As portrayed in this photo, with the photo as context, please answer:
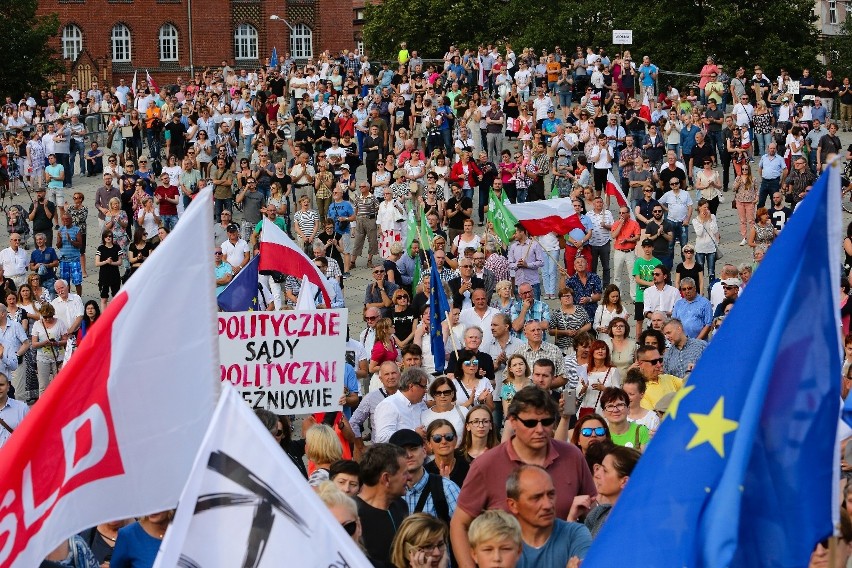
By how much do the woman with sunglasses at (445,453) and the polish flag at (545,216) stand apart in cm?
1091

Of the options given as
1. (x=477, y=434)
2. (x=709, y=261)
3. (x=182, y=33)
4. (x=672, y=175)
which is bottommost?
(x=709, y=261)

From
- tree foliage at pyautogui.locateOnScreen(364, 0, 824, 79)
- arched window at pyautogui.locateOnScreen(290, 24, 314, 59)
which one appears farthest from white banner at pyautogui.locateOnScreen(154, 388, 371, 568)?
arched window at pyautogui.locateOnScreen(290, 24, 314, 59)

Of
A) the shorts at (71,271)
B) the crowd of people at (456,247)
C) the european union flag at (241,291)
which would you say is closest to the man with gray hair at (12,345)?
the crowd of people at (456,247)

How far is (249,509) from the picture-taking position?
16.7 feet

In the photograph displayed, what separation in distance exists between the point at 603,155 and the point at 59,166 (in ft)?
31.2

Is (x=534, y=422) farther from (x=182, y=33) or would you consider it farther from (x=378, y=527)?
(x=182, y=33)

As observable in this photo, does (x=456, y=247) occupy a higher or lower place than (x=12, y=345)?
higher

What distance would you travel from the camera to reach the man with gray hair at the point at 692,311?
53.0ft

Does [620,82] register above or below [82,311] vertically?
above

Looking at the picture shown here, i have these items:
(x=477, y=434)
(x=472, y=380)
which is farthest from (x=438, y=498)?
(x=472, y=380)

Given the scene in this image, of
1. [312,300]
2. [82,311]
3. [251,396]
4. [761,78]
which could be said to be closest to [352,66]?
[761,78]

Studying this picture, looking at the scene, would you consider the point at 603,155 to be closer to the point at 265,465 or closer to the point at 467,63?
the point at 467,63

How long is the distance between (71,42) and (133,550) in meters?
66.5

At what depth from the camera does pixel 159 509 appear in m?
5.82
